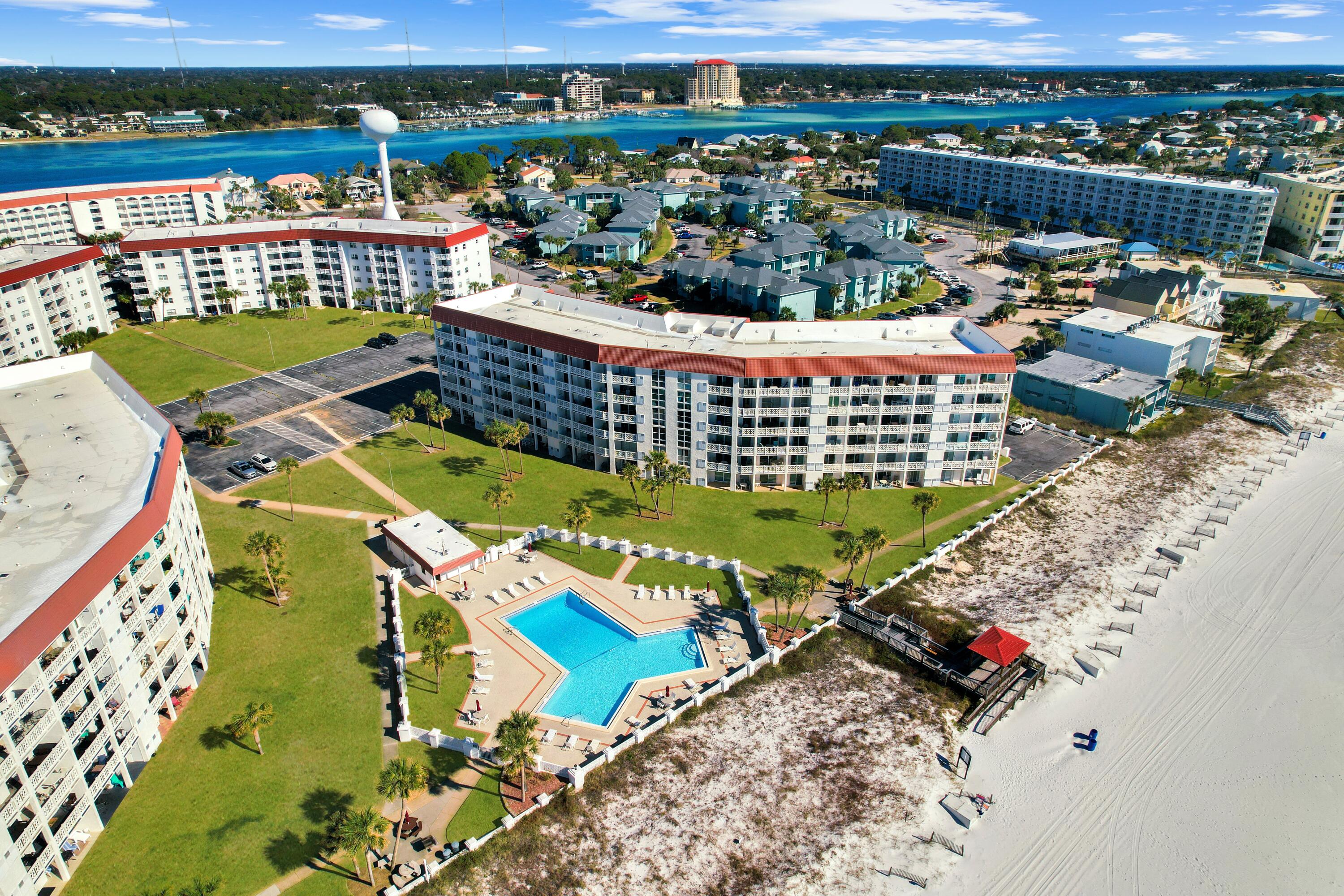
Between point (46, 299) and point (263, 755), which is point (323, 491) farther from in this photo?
point (46, 299)

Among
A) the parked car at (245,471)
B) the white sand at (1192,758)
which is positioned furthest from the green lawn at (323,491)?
the white sand at (1192,758)

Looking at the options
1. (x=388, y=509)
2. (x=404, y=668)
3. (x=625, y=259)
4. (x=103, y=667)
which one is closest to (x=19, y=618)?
(x=103, y=667)

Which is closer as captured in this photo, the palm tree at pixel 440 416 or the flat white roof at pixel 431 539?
the flat white roof at pixel 431 539

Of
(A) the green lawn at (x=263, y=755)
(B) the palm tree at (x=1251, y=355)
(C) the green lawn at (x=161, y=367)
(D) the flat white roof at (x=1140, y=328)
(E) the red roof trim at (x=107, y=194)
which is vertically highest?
(E) the red roof trim at (x=107, y=194)

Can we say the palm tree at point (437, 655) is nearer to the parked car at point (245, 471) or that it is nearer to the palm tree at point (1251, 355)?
the parked car at point (245, 471)

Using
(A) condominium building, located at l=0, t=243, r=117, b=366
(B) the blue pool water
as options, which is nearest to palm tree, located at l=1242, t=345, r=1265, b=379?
(B) the blue pool water

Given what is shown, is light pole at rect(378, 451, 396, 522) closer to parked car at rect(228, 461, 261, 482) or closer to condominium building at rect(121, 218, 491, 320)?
parked car at rect(228, 461, 261, 482)
